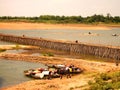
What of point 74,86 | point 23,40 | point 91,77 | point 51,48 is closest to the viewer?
point 74,86

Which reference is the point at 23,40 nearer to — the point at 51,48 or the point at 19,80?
the point at 51,48

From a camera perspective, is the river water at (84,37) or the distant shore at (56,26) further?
the distant shore at (56,26)

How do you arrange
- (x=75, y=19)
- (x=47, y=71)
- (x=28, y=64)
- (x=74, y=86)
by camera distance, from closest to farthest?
(x=74, y=86) → (x=47, y=71) → (x=28, y=64) → (x=75, y=19)

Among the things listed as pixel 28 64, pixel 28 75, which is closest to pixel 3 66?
pixel 28 64

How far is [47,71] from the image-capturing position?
110 ft

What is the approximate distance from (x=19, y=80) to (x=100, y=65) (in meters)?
10.6

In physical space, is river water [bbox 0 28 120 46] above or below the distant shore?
above

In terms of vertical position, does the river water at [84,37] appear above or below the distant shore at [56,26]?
above

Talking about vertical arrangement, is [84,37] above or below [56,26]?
above

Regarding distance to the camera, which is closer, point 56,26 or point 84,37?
point 84,37

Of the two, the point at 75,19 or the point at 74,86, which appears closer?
the point at 74,86

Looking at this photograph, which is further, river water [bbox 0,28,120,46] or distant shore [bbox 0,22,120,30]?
distant shore [bbox 0,22,120,30]

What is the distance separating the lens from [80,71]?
35.3m

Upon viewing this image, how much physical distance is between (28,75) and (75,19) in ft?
428
